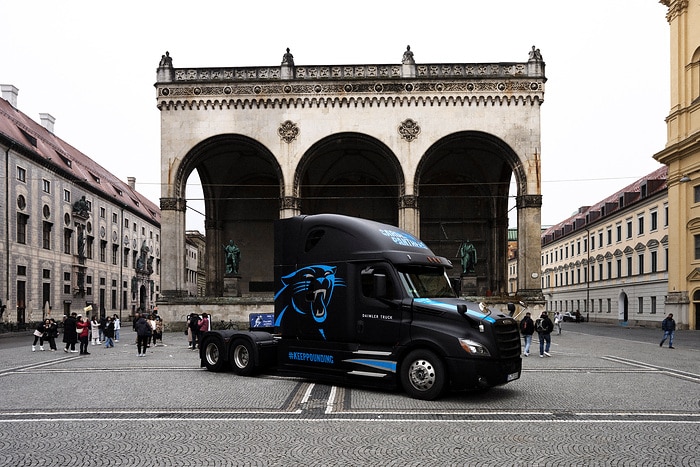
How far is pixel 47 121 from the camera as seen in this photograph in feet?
182

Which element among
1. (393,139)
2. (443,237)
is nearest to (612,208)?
(443,237)

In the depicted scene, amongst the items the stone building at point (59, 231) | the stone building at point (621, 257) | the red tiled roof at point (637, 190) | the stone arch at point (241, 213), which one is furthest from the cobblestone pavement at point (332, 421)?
the red tiled roof at point (637, 190)

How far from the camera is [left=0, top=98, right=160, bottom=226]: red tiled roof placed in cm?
4171

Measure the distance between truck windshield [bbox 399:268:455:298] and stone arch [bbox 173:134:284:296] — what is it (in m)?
25.7

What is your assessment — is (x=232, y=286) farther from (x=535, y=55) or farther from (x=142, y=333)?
(x=535, y=55)

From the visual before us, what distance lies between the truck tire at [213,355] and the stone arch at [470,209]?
24731 millimetres

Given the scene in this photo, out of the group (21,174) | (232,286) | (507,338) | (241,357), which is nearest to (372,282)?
(507,338)

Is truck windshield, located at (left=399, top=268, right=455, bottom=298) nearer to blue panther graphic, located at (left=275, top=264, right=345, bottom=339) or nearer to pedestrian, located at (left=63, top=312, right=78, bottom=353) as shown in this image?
blue panther graphic, located at (left=275, top=264, right=345, bottom=339)

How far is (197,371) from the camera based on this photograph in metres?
14.4

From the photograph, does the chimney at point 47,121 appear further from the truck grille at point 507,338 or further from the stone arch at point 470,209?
the truck grille at point 507,338

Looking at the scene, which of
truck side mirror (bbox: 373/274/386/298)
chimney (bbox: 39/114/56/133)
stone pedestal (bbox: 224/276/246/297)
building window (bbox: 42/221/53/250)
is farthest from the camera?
chimney (bbox: 39/114/56/133)

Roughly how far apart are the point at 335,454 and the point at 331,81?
27.2 meters

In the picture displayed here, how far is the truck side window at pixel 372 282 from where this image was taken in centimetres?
1125

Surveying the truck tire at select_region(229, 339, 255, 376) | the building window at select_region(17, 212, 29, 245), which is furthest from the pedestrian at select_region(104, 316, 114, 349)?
the building window at select_region(17, 212, 29, 245)
